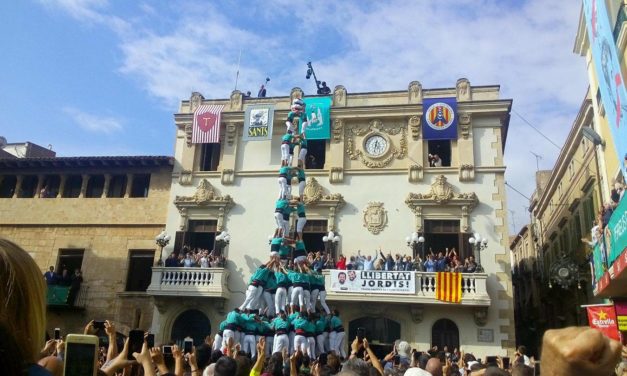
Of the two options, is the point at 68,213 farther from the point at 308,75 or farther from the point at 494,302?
the point at 494,302

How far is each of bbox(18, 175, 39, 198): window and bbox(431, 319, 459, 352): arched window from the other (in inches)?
854

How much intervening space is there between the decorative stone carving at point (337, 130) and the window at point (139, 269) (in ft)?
34.1

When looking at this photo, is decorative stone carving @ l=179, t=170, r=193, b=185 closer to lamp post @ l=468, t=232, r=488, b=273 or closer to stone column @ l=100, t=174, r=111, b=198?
stone column @ l=100, t=174, r=111, b=198

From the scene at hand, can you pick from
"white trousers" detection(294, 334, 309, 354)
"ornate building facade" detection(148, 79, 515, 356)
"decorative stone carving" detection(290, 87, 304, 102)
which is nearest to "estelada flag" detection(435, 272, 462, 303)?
"ornate building facade" detection(148, 79, 515, 356)

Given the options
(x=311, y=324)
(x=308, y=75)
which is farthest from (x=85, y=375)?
(x=308, y=75)

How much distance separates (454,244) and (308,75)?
36.8 ft

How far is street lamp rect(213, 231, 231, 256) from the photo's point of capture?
2327cm

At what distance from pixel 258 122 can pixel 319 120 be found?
3019 mm

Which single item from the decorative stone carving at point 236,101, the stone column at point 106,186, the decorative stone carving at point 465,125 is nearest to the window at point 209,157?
the decorative stone carving at point 236,101

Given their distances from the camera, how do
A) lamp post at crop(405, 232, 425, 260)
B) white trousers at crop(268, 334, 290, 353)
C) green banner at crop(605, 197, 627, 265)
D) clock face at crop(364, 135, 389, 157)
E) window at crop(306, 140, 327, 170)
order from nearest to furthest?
green banner at crop(605, 197, 627, 265)
white trousers at crop(268, 334, 290, 353)
lamp post at crop(405, 232, 425, 260)
clock face at crop(364, 135, 389, 157)
window at crop(306, 140, 327, 170)

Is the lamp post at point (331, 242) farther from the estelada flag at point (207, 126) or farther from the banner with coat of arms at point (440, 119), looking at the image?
the estelada flag at point (207, 126)

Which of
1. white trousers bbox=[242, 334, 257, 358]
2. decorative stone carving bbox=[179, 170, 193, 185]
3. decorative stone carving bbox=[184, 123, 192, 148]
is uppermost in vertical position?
decorative stone carving bbox=[184, 123, 192, 148]

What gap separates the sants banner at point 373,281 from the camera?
2064cm

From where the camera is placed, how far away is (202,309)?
75.4ft
